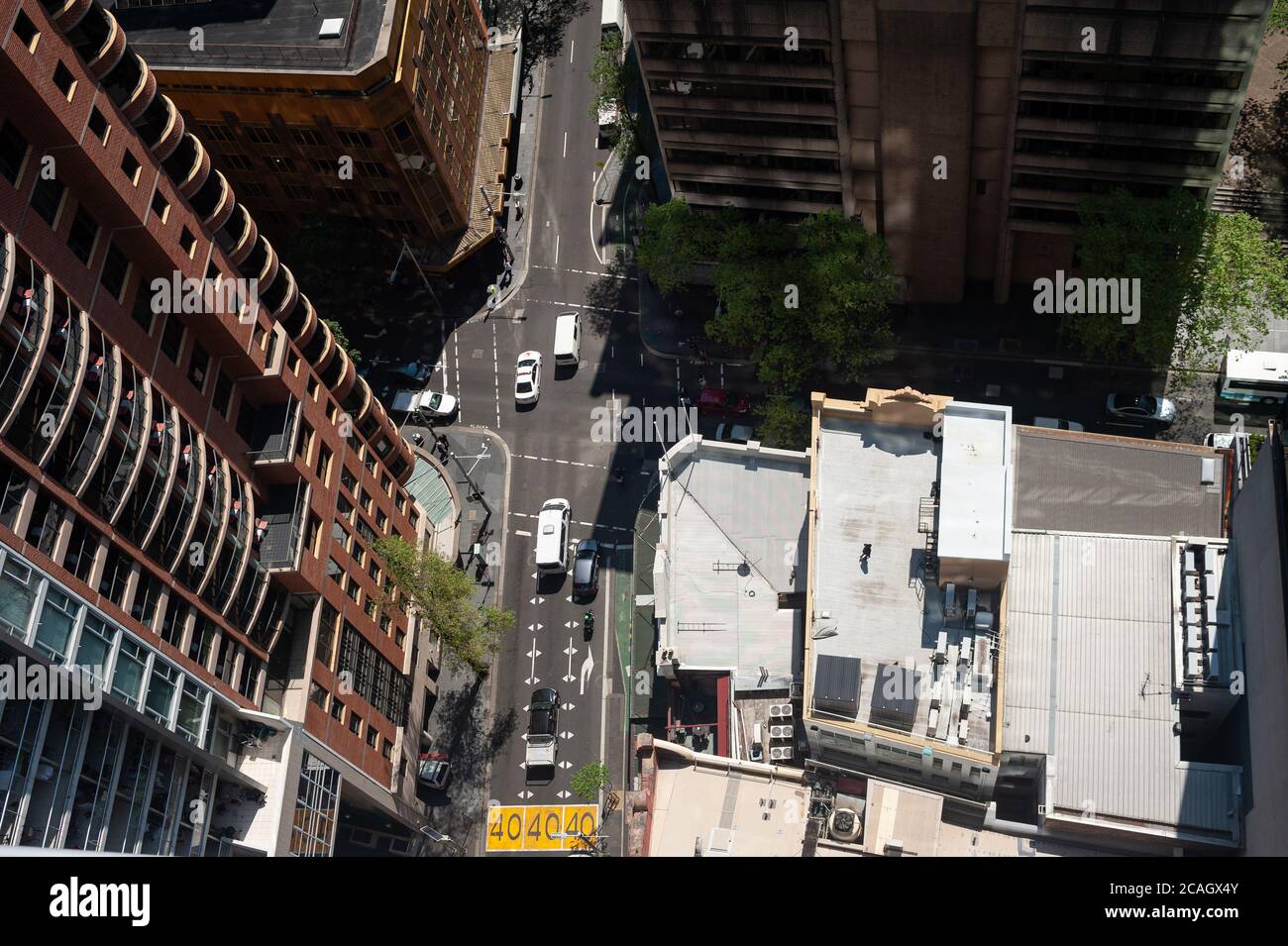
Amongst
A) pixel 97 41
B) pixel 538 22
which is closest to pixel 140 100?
pixel 97 41

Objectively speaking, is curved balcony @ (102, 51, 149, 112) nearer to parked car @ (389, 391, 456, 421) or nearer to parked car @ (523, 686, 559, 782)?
parked car @ (389, 391, 456, 421)

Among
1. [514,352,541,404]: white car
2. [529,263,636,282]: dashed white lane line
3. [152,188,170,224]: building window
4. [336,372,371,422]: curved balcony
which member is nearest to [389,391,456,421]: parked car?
[514,352,541,404]: white car

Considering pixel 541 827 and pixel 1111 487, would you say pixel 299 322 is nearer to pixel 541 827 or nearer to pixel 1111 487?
pixel 541 827

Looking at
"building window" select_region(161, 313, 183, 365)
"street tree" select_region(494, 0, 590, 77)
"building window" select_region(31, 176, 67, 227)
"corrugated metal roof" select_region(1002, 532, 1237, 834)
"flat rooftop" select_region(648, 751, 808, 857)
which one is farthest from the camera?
"street tree" select_region(494, 0, 590, 77)

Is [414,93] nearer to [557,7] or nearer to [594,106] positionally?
[594,106]

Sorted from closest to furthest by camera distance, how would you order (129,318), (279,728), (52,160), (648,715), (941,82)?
(52,160) → (129,318) → (279,728) → (941,82) → (648,715)

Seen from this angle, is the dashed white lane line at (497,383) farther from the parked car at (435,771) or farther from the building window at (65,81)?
the building window at (65,81)

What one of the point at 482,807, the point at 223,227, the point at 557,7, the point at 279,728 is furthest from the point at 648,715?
the point at 557,7
